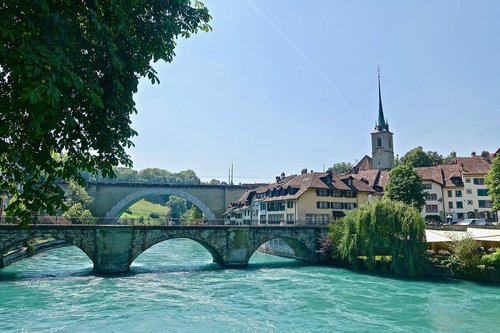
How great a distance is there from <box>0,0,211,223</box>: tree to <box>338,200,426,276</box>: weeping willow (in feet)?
87.9

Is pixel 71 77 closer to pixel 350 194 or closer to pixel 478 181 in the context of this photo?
pixel 350 194

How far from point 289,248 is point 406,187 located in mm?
15837

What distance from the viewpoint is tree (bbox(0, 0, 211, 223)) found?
4.71 meters

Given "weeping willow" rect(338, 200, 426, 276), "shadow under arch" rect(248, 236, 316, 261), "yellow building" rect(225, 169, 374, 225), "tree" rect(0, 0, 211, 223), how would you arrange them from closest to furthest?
1. "tree" rect(0, 0, 211, 223)
2. "weeping willow" rect(338, 200, 426, 276)
3. "shadow under arch" rect(248, 236, 316, 261)
4. "yellow building" rect(225, 169, 374, 225)

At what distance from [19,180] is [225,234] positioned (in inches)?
1169

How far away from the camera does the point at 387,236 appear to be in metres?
31.1

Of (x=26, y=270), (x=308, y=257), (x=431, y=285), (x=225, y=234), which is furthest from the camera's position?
(x=308, y=257)

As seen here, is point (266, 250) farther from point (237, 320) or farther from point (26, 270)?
point (237, 320)

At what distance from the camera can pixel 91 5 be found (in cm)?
555

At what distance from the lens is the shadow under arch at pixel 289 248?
38500mm

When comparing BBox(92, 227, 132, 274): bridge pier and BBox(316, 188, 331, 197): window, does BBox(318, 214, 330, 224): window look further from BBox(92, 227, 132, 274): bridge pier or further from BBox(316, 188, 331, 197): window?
BBox(92, 227, 132, 274): bridge pier

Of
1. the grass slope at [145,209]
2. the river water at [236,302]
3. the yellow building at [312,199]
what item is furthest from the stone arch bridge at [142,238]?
the grass slope at [145,209]

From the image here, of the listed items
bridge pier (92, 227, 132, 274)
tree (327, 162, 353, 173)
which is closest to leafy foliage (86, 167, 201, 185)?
tree (327, 162, 353, 173)

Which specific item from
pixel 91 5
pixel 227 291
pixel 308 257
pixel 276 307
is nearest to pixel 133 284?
pixel 227 291
